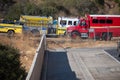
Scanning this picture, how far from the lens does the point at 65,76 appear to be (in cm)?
2091

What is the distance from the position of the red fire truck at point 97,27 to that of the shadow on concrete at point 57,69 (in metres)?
14.2

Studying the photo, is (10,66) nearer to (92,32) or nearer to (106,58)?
(106,58)

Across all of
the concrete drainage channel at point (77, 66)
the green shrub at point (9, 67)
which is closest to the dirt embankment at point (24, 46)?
the concrete drainage channel at point (77, 66)

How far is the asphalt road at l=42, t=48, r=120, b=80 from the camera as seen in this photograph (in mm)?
20859

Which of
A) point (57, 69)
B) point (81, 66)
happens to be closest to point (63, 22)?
point (81, 66)

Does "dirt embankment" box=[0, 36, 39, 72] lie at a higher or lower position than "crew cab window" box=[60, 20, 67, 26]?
lower

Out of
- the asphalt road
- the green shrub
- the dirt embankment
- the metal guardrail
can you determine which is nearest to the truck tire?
the dirt embankment

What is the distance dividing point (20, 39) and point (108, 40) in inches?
420

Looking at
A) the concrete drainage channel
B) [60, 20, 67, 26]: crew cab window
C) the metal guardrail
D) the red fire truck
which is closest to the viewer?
the metal guardrail

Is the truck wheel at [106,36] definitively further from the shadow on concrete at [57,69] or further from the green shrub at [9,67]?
→ the green shrub at [9,67]

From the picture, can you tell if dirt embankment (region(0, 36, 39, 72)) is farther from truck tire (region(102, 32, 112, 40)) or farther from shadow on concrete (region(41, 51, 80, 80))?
truck tire (region(102, 32, 112, 40))

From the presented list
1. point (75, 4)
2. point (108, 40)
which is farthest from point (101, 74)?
point (75, 4)

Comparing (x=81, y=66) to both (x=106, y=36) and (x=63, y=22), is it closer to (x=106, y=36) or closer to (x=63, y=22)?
(x=106, y=36)

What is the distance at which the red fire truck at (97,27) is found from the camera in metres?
44.0
